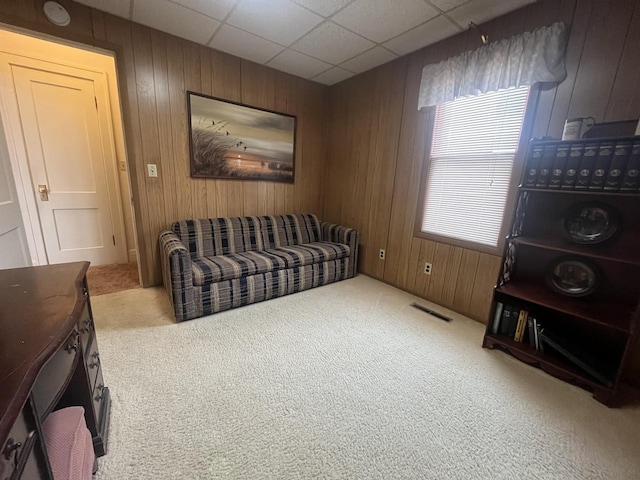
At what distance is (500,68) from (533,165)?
874 mm

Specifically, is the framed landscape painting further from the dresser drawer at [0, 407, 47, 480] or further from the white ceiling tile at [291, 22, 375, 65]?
the dresser drawer at [0, 407, 47, 480]

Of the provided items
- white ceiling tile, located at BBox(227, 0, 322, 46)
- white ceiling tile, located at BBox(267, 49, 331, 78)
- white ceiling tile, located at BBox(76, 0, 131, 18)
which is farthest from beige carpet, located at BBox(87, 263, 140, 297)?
white ceiling tile, located at BBox(267, 49, 331, 78)

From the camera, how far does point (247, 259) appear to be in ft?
8.46

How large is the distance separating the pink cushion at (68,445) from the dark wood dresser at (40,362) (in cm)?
8

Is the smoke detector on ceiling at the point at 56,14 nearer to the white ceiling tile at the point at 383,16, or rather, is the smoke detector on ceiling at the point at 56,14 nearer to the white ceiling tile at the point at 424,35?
the white ceiling tile at the point at 383,16

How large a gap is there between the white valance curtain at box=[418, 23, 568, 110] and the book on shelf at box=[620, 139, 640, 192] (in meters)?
0.74

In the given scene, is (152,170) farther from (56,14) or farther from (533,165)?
(533,165)

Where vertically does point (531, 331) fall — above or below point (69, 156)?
below

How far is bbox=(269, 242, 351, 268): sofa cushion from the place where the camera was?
275 cm

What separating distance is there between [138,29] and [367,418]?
3.45 m

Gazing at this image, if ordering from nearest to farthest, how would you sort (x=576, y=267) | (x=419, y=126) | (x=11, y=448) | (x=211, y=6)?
(x=11, y=448), (x=576, y=267), (x=211, y=6), (x=419, y=126)

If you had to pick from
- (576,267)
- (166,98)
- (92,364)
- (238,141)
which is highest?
(166,98)

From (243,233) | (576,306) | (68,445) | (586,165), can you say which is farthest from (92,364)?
(586,165)

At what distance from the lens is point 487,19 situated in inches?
81.3
